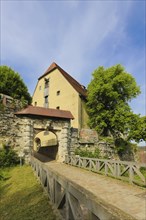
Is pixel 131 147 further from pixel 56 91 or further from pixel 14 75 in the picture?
pixel 14 75

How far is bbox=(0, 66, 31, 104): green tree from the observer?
21189 mm

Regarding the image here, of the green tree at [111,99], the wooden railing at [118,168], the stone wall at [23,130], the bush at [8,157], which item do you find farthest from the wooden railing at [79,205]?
the green tree at [111,99]

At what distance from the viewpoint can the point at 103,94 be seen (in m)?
22.8

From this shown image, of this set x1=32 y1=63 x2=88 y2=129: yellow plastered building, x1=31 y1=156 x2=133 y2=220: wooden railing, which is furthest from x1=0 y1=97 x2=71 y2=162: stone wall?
x1=31 y1=156 x2=133 y2=220: wooden railing

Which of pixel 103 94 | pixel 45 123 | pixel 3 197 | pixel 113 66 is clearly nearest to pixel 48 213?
pixel 3 197

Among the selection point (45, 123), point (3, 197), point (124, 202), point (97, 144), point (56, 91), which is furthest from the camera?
point (56, 91)

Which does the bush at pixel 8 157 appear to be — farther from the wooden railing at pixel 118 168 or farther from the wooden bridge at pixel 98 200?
the wooden bridge at pixel 98 200

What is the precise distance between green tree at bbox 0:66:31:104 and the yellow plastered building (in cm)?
493

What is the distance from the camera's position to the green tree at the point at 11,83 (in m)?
21.2

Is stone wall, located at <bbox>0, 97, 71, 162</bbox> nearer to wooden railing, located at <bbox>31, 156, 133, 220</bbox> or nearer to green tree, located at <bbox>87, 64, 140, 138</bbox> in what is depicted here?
green tree, located at <bbox>87, 64, 140, 138</bbox>

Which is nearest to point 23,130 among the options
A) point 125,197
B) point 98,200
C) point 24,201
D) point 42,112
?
point 42,112

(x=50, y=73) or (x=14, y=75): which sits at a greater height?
(x=50, y=73)

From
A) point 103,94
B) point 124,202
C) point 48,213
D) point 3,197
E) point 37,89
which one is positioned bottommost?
point 3,197

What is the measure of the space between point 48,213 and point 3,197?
11.9 ft
